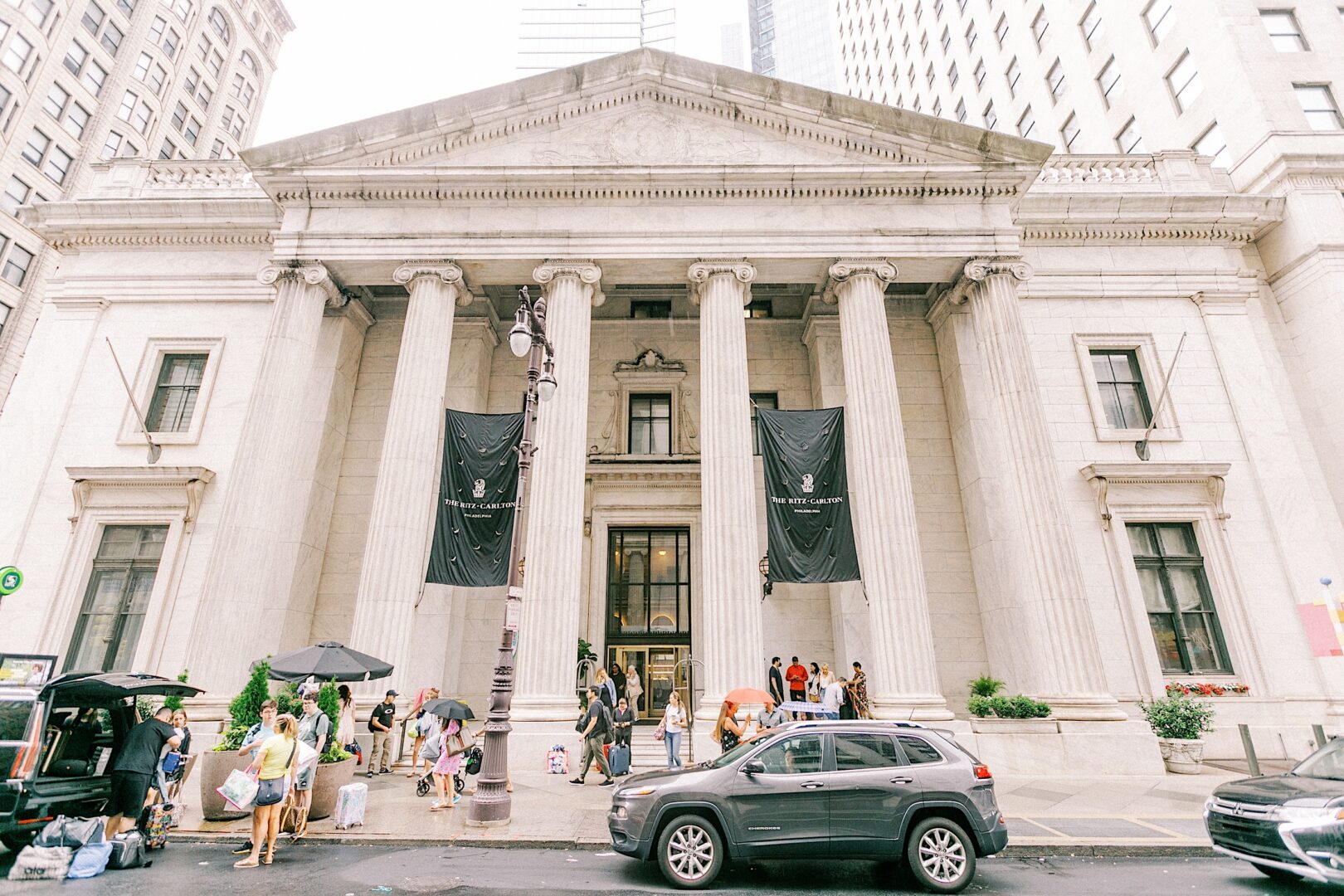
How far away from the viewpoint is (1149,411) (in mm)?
18484

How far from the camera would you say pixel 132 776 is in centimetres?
777

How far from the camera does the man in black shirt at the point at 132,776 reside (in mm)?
7723

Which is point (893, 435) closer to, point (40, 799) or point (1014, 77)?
point (40, 799)

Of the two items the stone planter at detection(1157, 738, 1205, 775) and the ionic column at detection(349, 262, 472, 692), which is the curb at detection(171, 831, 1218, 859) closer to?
the ionic column at detection(349, 262, 472, 692)

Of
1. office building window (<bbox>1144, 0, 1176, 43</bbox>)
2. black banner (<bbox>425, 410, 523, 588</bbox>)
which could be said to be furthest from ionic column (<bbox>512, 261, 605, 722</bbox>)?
office building window (<bbox>1144, 0, 1176, 43</bbox>)

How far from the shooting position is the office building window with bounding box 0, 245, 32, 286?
36.0 m

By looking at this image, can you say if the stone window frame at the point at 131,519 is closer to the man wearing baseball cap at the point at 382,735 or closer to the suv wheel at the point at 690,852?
the man wearing baseball cap at the point at 382,735

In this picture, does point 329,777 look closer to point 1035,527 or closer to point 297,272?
point 297,272

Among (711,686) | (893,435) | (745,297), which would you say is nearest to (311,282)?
(745,297)

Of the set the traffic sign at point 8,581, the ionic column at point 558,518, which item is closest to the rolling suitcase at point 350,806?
the ionic column at point 558,518

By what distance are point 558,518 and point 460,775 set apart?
17.7 feet

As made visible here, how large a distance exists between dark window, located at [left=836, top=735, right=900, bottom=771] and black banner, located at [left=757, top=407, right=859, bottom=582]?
23.5ft

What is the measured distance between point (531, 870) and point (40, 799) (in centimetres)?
560

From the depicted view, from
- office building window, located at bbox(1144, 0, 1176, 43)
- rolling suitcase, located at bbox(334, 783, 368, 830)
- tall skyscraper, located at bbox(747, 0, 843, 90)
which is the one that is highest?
tall skyscraper, located at bbox(747, 0, 843, 90)
